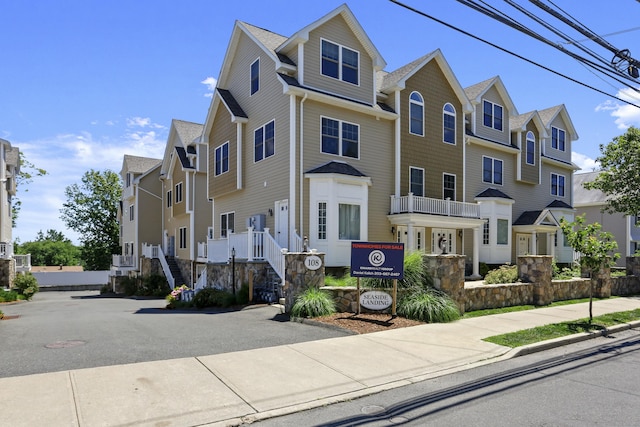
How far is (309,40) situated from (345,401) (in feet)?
51.1

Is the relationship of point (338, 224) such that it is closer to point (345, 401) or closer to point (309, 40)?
point (309, 40)

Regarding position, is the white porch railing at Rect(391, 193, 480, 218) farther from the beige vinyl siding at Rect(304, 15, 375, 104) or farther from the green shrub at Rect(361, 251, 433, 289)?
the green shrub at Rect(361, 251, 433, 289)

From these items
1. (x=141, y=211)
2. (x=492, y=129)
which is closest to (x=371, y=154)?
(x=492, y=129)

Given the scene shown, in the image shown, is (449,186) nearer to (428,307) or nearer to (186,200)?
(428,307)

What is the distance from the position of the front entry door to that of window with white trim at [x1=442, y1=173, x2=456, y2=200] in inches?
355

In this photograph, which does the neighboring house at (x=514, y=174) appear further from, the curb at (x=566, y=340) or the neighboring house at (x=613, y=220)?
the curb at (x=566, y=340)

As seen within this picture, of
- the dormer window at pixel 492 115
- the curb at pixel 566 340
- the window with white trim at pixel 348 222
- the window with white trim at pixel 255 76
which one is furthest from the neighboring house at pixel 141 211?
the curb at pixel 566 340

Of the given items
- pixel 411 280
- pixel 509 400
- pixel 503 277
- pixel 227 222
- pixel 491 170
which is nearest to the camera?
pixel 509 400

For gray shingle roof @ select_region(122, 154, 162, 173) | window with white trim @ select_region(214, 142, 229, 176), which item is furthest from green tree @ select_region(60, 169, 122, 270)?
window with white trim @ select_region(214, 142, 229, 176)

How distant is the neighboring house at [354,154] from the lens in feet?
59.4

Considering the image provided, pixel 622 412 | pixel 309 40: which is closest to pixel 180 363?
pixel 622 412

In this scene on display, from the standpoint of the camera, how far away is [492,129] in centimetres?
2656

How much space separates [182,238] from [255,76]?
15253 mm

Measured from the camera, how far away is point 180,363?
25.0ft
